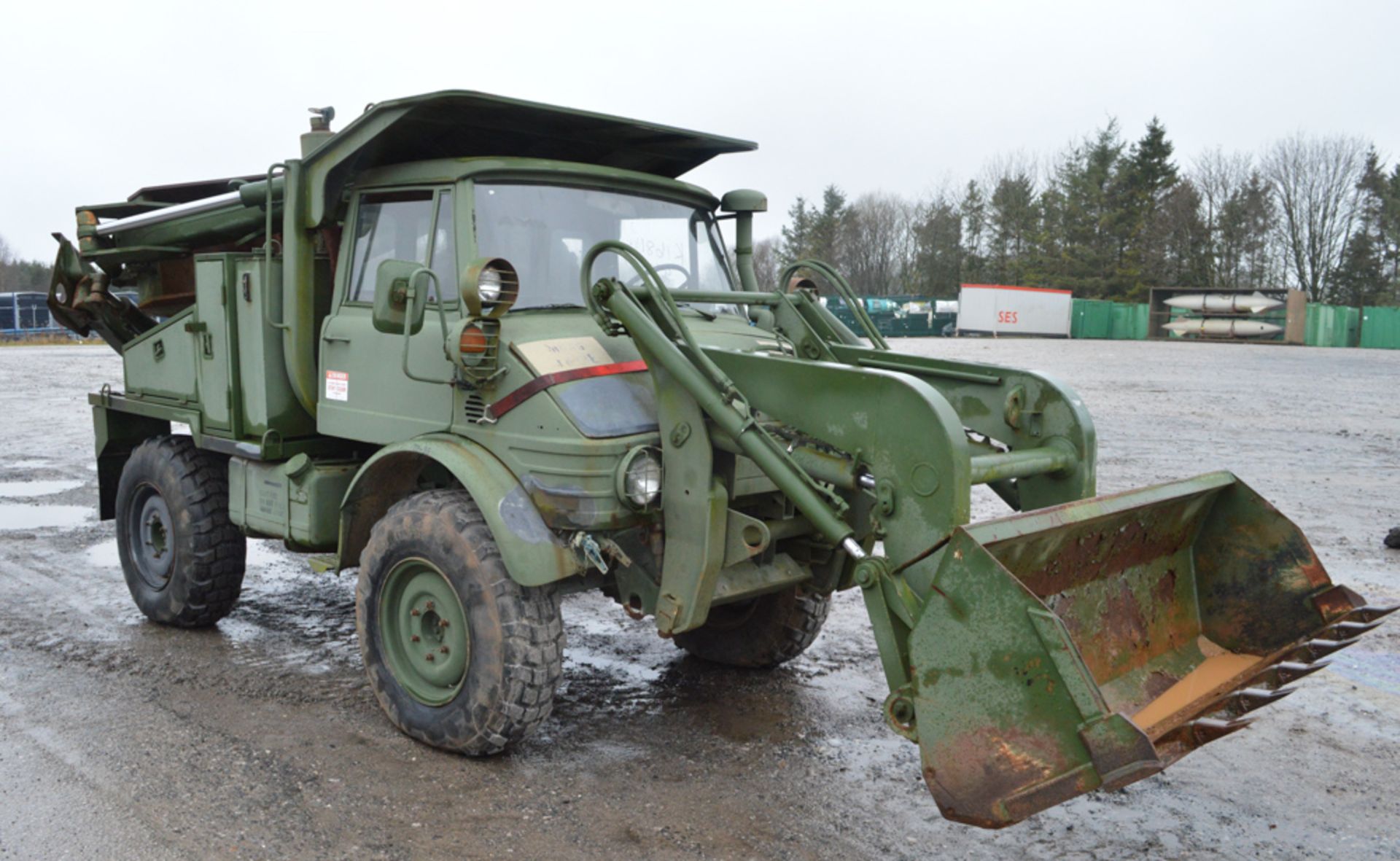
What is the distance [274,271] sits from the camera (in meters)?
5.85

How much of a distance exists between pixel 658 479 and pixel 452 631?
3.64 feet

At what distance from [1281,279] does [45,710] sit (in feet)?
210

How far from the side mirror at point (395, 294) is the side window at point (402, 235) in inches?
11.2

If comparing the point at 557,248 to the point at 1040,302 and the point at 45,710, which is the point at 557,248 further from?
the point at 1040,302

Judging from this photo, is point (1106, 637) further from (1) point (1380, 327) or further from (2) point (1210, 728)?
(1) point (1380, 327)

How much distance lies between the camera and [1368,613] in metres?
4.29

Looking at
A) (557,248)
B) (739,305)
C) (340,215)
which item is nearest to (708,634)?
(739,305)

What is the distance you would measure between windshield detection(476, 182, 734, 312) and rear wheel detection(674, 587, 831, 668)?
1.55m

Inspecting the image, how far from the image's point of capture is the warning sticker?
549 centimetres

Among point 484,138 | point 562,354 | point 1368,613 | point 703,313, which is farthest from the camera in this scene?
point 703,313

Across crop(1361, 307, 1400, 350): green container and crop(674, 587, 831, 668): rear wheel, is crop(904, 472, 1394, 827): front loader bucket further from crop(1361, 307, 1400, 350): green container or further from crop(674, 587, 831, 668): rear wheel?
crop(1361, 307, 1400, 350): green container

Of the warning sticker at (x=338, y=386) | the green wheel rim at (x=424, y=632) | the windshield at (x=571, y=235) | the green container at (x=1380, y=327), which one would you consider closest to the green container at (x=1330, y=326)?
the green container at (x=1380, y=327)

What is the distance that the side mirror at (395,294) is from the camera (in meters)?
4.57

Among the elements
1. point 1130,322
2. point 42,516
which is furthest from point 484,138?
point 1130,322
